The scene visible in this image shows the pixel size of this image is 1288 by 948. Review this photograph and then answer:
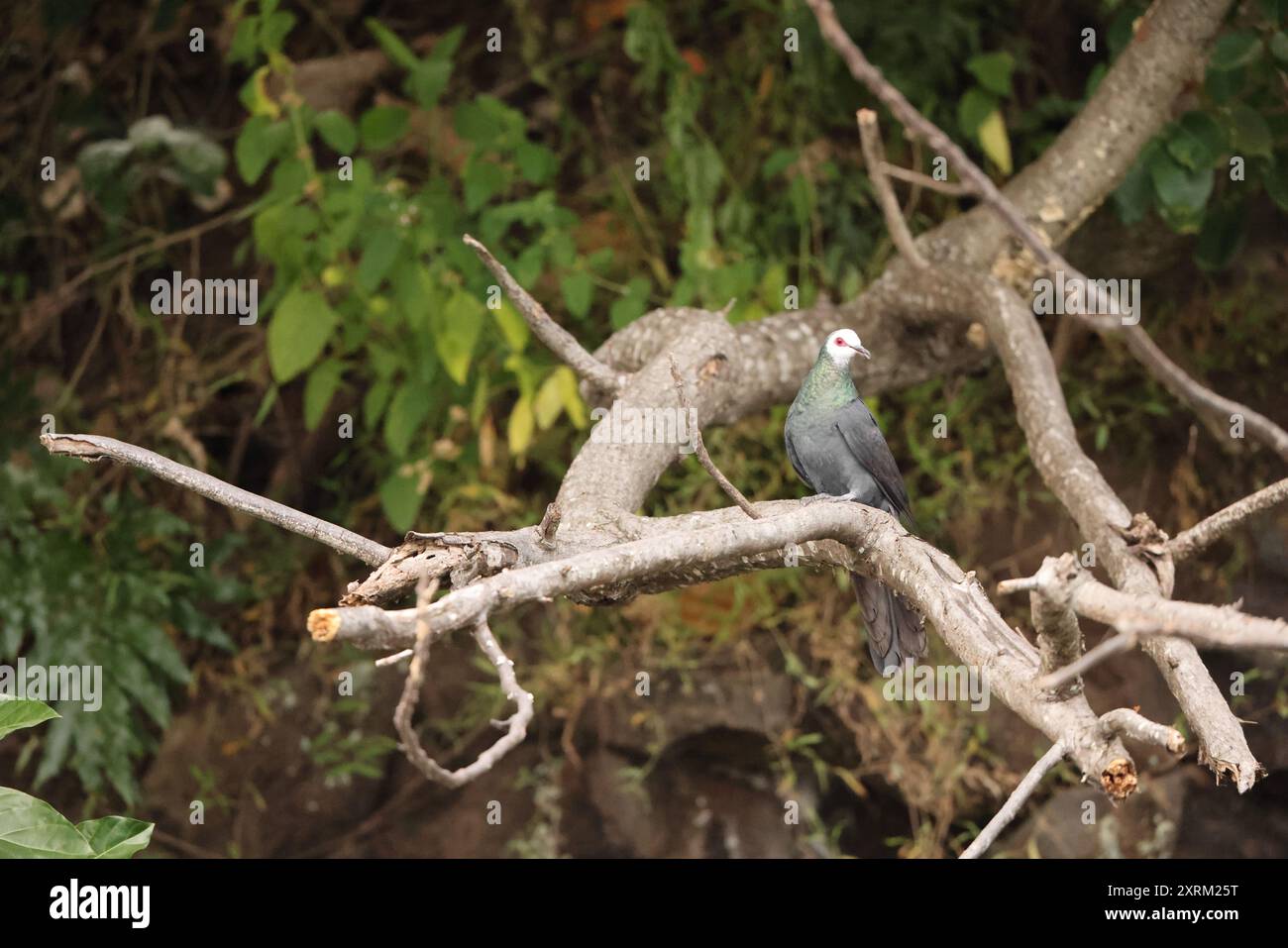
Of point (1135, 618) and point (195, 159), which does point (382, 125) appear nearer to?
point (195, 159)

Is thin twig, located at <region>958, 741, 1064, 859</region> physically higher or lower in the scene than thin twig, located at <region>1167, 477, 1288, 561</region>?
lower

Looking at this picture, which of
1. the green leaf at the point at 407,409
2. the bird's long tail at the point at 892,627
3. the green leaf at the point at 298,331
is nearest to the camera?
the bird's long tail at the point at 892,627

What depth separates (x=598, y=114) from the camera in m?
3.50

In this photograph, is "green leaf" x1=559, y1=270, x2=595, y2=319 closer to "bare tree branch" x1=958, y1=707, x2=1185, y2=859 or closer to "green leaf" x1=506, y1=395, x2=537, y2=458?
"green leaf" x1=506, y1=395, x2=537, y2=458

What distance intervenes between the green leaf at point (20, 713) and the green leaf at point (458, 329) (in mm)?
1426

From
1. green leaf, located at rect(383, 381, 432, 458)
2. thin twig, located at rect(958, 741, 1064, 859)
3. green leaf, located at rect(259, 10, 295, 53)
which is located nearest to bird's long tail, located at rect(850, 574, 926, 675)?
thin twig, located at rect(958, 741, 1064, 859)

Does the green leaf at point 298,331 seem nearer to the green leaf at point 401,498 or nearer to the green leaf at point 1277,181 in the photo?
the green leaf at point 401,498

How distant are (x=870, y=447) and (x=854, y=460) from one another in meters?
0.04

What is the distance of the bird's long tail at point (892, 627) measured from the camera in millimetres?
2135

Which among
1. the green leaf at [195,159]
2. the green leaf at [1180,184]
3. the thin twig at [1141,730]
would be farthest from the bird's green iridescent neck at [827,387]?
the green leaf at [195,159]

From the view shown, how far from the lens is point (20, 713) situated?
4.81ft

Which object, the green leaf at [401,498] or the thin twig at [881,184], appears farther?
the green leaf at [401,498]

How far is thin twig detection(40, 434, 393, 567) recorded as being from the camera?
60.9 inches

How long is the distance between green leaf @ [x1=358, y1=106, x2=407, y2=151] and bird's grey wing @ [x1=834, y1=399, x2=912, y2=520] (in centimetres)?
133
